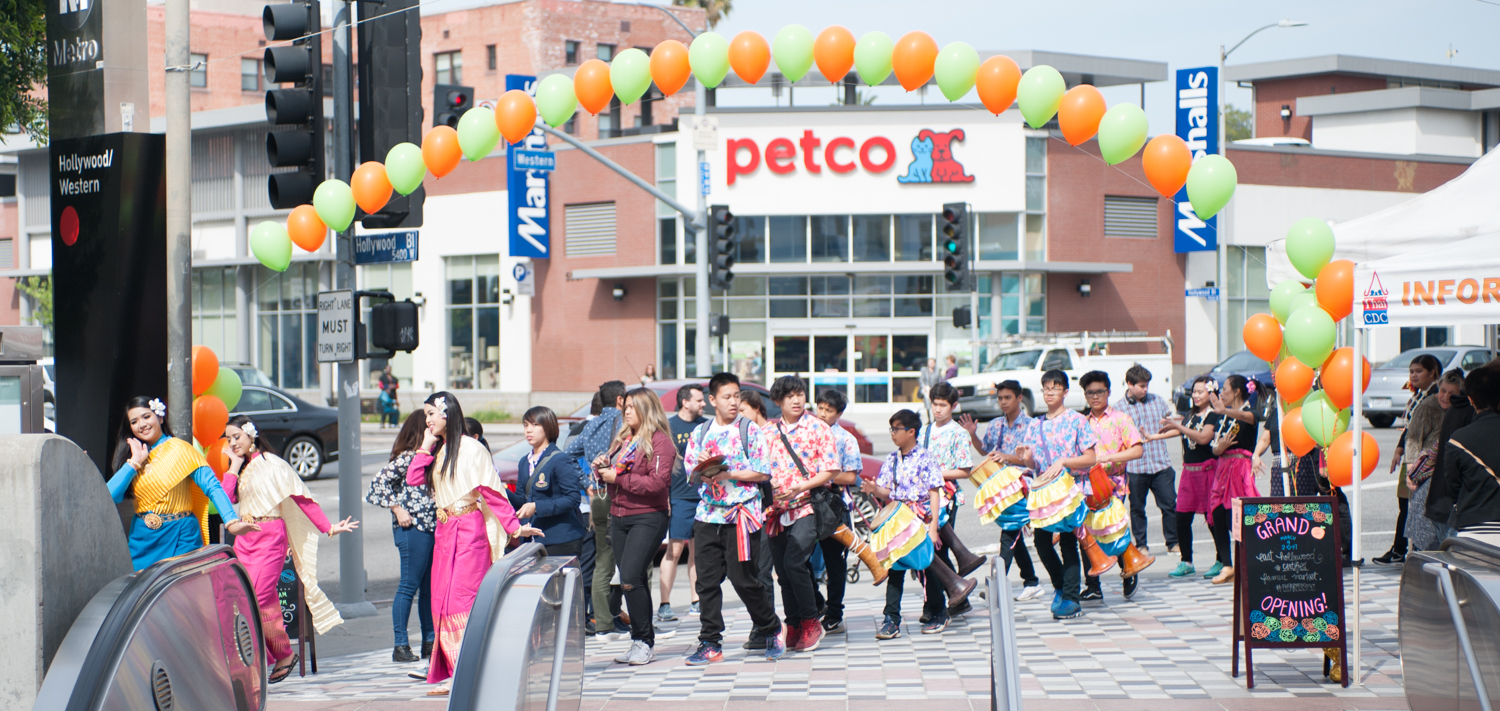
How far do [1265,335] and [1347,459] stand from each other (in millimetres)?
1062

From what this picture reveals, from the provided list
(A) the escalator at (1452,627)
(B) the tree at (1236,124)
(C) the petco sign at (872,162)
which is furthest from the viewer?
(B) the tree at (1236,124)

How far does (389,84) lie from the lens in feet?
31.9

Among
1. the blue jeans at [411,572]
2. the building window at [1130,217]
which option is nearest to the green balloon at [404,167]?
the blue jeans at [411,572]

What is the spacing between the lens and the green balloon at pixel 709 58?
9297 millimetres

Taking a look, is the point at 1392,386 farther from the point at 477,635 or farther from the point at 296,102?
the point at 477,635

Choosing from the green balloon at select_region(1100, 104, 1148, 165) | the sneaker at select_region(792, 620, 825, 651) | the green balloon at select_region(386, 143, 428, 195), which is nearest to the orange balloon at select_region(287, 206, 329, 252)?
the green balloon at select_region(386, 143, 428, 195)

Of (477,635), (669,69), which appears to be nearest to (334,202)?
(669,69)

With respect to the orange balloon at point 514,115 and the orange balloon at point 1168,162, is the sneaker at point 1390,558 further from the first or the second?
the orange balloon at point 514,115

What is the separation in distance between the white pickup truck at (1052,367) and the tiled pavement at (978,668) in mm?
19028

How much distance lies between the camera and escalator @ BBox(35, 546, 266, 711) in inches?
121

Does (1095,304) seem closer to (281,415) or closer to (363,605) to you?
(281,415)

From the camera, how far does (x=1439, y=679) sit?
4812mm

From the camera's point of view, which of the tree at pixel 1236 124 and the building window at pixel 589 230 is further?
the tree at pixel 1236 124

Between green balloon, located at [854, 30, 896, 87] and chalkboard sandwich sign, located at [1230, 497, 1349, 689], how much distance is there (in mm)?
4038
